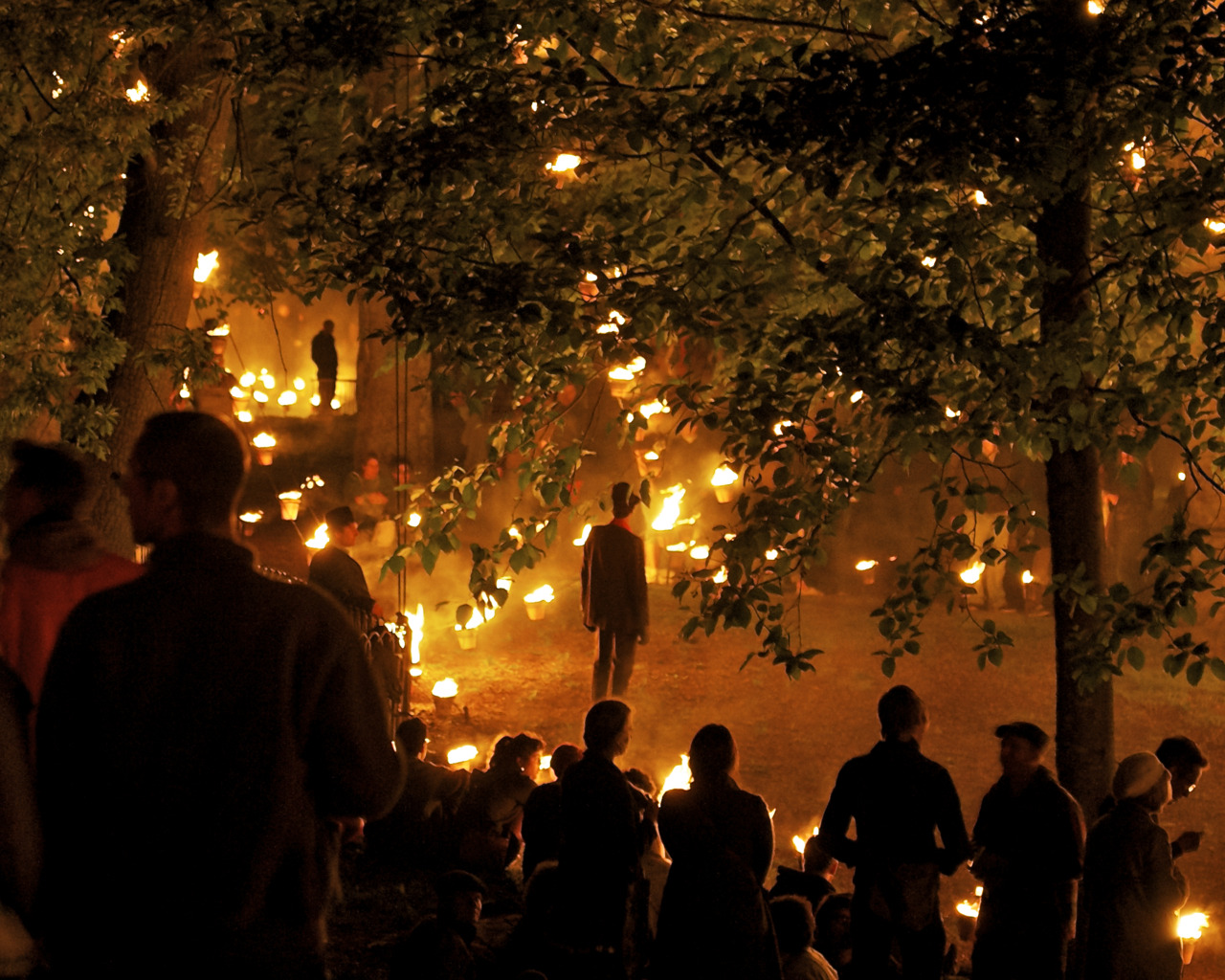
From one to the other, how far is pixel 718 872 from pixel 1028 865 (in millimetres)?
1619

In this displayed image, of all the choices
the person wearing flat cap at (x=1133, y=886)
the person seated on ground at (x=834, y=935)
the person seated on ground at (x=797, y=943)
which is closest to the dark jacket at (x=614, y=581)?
the person seated on ground at (x=834, y=935)

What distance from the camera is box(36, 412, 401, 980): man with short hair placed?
8.15ft

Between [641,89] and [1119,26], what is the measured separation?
215 cm

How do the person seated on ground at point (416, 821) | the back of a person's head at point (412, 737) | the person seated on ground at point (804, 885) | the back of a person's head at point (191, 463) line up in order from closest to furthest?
the back of a person's head at point (191, 463) < the person seated on ground at point (804, 885) < the person seated on ground at point (416, 821) < the back of a person's head at point (412, 737)

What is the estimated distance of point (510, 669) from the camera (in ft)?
46.3

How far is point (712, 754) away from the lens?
473cm

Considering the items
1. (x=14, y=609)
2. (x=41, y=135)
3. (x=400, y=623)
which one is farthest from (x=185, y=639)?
(x=400, y=623)

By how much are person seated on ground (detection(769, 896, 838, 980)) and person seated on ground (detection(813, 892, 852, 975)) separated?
783mm

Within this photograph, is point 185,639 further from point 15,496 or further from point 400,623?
point 400,623

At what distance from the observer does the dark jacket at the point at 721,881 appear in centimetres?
465

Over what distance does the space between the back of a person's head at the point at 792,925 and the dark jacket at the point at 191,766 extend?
121 inches

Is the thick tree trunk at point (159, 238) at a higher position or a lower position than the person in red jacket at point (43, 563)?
higher

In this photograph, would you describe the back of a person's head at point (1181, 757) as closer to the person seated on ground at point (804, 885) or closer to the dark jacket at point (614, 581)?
the person seated on ground at point (804, 885)

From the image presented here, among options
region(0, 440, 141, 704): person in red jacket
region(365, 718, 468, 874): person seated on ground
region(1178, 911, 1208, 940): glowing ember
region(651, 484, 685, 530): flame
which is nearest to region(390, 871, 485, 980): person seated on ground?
region(0, 440, 141, 704): person in red jacket
